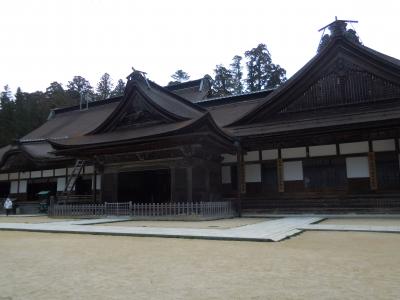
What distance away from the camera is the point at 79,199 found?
78.8 ft

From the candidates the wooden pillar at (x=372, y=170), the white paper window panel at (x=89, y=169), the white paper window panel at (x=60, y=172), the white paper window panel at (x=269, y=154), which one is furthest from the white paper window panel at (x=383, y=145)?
the white paper window panel at (x=60, y=172)

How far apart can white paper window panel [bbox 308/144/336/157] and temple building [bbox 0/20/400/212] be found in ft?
0.22

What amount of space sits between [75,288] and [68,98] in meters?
69.4

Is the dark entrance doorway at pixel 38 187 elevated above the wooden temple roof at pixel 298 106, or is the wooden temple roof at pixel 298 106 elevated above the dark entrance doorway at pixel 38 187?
the wooden temple roof at pixel 298 106

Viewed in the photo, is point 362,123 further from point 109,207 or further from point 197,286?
point 197,286

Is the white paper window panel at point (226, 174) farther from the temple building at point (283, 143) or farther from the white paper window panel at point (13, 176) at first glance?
the white paper window panel at point (13, 176)

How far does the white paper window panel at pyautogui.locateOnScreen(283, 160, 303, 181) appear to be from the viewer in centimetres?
1973

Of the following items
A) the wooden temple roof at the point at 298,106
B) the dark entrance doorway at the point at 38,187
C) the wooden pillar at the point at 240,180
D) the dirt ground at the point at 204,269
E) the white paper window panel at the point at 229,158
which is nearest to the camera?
the dirt ground at the point at 204,269

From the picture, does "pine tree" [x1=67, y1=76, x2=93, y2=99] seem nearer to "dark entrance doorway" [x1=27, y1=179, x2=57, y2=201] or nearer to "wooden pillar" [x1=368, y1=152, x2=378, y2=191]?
"dark entrance doorway" [x1=27, y1=179, x2=57, y2=201]

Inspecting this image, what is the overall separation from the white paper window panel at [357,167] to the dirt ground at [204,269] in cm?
934

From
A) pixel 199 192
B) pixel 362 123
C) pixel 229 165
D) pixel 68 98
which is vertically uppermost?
pixel 68 98

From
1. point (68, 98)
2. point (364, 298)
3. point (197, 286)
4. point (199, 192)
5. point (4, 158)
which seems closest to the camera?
point (364, 298)

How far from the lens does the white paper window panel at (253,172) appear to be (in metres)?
20.7

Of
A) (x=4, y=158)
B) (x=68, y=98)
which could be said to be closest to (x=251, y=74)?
(x=68, y=98)
